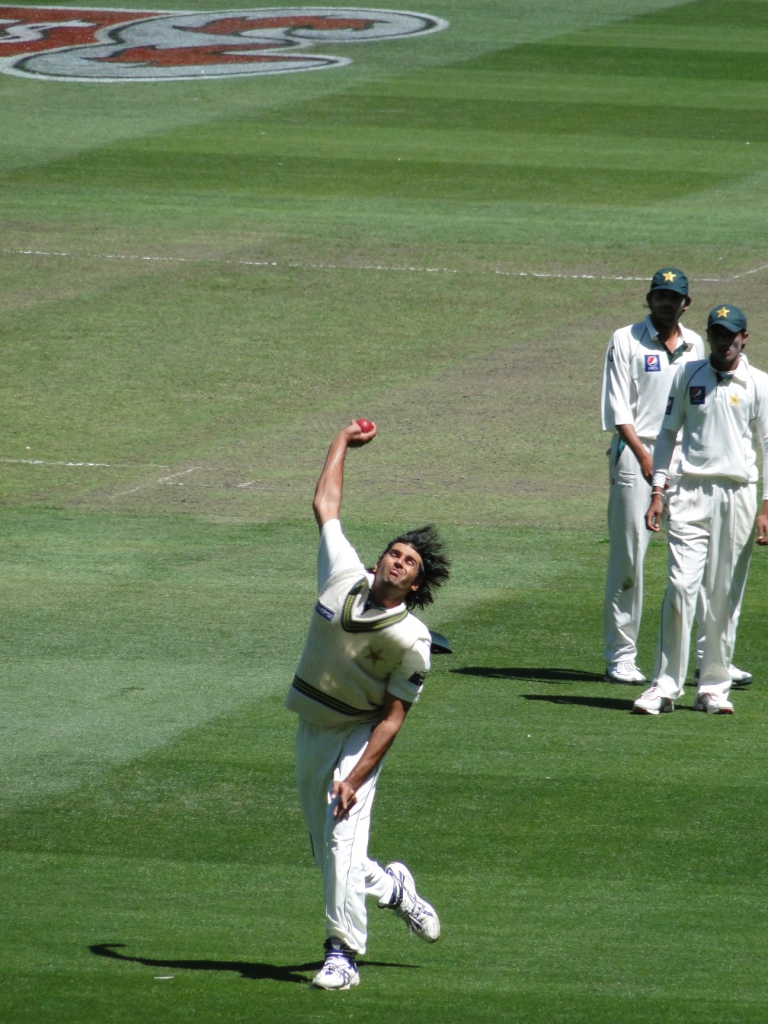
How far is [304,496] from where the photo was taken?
1469 cm

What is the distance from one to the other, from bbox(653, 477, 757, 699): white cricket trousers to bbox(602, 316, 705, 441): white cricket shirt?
875 mm

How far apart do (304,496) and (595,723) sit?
18.2ft

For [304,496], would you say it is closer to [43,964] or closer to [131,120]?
[43,964]

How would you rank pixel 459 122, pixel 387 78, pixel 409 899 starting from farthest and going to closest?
pixel 387 78, pixel 459 122, pixel 409 899

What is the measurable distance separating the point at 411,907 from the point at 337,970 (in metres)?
0.42

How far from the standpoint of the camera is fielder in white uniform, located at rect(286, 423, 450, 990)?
6.41 m

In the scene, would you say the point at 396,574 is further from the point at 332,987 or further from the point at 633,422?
the point at 633,422

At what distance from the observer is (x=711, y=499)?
958cm

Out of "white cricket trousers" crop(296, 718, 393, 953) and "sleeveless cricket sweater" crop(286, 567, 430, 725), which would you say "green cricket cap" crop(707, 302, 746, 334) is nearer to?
"sleeveless cricket sweater" crop(286, 567, 430, 725)

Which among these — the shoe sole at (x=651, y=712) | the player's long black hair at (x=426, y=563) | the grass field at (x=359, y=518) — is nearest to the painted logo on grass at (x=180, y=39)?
the grass field at (x=359, y=518)

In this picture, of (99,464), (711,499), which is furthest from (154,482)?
(711,499)

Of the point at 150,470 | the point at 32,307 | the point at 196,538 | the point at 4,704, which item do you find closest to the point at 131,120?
the point at 32,307

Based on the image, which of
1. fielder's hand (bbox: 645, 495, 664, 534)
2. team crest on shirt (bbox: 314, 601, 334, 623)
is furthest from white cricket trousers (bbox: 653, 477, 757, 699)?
team crest on shirt (bbox: 314, 601, 334, 623)

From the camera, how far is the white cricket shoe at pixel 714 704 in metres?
9.75
